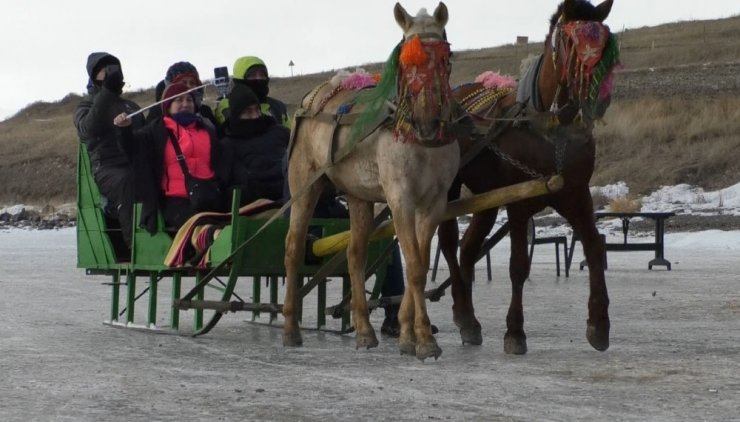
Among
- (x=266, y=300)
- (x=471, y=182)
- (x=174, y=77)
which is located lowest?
(x=266, y=300)

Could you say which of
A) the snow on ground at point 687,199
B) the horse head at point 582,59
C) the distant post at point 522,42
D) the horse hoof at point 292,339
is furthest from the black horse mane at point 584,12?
the distant post at point 522,42

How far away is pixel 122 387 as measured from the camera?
347 inches

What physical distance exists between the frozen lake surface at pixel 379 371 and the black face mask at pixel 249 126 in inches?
61.9

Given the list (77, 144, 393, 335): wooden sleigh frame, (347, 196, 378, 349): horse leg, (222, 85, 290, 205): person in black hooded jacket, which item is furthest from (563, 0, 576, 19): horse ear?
(222, 85, 290, 205): person in black hooded jacket

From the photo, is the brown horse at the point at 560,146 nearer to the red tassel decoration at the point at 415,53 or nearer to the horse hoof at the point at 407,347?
the horse hoof at the point at 407,347

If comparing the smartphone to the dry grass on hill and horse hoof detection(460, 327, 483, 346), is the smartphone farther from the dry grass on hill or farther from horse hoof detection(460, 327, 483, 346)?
the dry grass on hill

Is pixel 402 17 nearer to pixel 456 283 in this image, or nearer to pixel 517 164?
pixel 517 164

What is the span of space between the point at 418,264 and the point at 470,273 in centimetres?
179

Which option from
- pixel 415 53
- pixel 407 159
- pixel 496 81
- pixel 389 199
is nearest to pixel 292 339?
pixel 389 199

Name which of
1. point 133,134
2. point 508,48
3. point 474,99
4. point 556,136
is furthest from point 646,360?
point 508,48

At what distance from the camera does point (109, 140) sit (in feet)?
41.2

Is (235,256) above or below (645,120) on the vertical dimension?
below

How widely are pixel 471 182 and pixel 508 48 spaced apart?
295 feet

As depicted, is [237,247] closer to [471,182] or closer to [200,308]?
[200,308]
